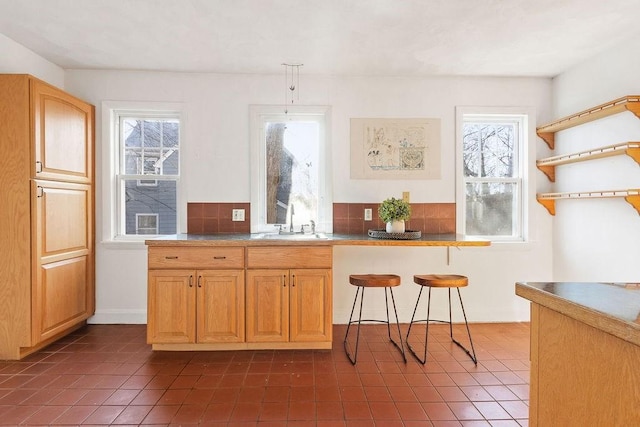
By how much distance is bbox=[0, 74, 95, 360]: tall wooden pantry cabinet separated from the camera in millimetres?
2748

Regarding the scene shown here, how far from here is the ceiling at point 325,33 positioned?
8.08ft

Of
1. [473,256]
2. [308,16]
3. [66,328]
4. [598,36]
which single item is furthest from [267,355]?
[598,36]

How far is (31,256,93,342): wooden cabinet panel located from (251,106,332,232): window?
1659mm

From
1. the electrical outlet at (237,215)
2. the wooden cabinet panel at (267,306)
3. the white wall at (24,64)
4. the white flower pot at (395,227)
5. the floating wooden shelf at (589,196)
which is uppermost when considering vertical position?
the white wall at (24,64)

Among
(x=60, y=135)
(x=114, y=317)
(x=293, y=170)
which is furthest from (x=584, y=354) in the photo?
(x=114, y=317)

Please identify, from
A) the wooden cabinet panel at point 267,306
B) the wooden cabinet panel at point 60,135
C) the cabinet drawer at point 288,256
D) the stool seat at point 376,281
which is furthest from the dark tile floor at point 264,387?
the wooden cabinet panel at point 60,135

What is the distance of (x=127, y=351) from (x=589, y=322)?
10.4 ft

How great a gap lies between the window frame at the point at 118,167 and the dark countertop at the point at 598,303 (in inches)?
128

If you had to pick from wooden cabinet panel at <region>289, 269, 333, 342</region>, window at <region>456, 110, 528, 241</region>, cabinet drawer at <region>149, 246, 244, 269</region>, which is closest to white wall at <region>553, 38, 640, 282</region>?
window at <region>456, 110, 528, 241</region>

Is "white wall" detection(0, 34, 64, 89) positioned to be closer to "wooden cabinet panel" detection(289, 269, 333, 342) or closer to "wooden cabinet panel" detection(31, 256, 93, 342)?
"wooden cabinet panel" detection(31, 256, 93, 342)

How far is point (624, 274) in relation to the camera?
2.93 m

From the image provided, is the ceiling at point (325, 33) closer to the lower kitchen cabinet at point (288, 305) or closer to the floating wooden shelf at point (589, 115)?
the floating wooden shelf at point (589, 115)

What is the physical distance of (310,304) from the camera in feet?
9.58

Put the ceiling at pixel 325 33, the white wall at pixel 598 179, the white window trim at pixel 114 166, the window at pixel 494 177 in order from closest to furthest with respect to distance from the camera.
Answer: the ceiling at pixel 325 33
the white wall at pixel 598 179
the white window trim at pixel 114 166
the window at pixel 494 177
